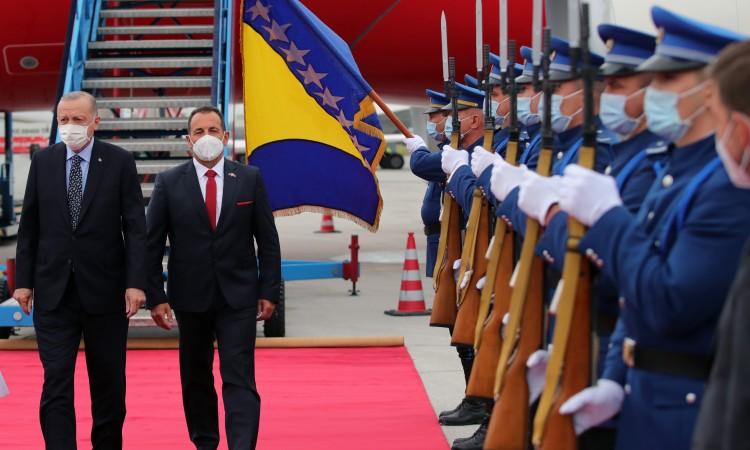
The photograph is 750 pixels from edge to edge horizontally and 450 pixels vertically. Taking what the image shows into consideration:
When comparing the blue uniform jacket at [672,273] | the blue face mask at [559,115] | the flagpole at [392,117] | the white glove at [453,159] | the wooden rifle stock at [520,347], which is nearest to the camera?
the blue uniform jacket at [672,273]

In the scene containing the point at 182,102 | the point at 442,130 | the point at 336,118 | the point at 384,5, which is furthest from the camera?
the point at 384,5

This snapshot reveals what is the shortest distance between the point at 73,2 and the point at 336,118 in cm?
340

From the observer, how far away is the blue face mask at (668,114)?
2.89m

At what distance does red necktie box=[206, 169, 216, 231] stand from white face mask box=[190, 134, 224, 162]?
0.22 ft

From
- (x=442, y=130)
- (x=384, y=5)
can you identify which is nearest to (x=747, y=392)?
(x=442, y=130)

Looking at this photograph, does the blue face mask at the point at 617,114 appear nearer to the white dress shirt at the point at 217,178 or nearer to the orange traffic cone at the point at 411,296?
the white dress shirt at the point at 217,178

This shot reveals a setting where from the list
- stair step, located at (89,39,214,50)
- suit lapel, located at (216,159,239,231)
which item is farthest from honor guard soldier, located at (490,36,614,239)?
stair step, located at (89,39,214,50)

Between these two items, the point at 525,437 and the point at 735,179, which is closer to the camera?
the point at 735,179

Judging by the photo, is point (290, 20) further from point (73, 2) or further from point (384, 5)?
point (384, 5)

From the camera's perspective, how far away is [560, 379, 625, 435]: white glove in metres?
3.02

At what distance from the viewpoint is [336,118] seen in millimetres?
8062

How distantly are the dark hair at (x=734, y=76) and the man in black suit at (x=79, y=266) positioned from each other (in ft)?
10.5

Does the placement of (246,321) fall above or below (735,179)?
below

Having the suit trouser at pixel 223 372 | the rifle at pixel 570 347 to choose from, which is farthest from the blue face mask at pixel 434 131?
the rifle at pixel 570 347
